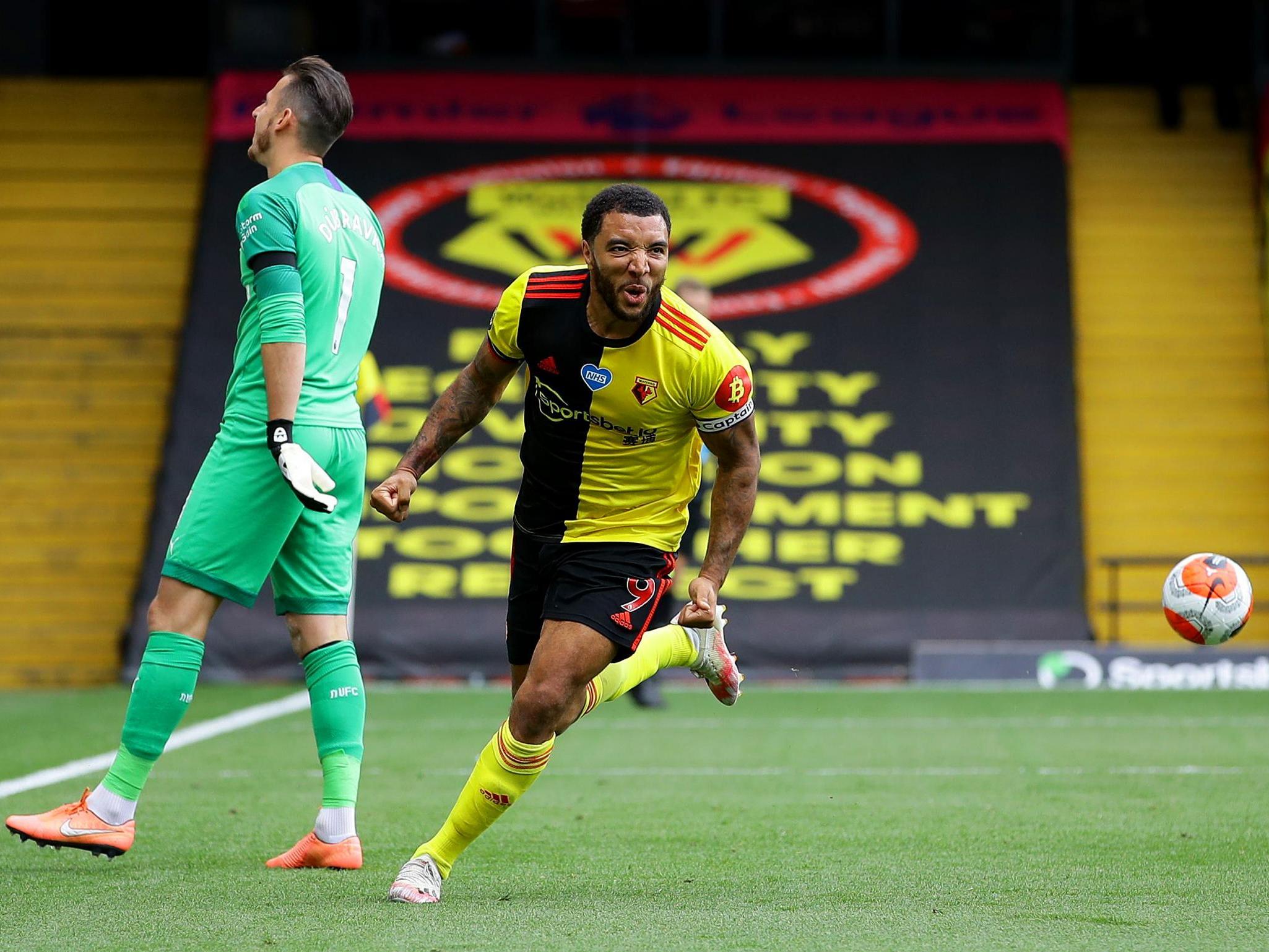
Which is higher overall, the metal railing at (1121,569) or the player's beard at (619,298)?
the player's beard at (619,298)

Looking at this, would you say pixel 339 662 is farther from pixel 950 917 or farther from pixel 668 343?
pixel 950 917

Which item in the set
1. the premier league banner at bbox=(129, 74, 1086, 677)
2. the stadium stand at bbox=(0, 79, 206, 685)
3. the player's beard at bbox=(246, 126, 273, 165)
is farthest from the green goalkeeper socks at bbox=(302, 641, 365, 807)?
the stadium stand at bbox=(0, 79, 206, 685)

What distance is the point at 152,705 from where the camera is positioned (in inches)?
193

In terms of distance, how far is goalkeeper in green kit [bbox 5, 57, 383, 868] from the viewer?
4.82 metres

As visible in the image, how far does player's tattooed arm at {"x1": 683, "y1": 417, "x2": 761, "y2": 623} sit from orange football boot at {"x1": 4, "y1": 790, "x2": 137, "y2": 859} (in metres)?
1.79

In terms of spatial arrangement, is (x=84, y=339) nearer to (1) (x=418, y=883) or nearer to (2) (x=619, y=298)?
(2) (x=619, y=298)

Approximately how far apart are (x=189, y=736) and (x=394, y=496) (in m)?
4.91

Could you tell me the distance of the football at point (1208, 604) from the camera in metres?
6.05

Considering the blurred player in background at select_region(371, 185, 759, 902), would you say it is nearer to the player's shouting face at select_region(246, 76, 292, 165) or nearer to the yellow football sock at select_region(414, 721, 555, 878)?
the yellow football sock at select_region(414, 721, 555, 878)

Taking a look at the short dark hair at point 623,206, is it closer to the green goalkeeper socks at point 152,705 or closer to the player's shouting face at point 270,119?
the player's shouting face at point 270,119

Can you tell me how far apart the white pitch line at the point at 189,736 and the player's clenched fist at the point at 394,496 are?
90.4 inches

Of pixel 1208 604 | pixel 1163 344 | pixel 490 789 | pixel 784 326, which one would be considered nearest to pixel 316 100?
pixel 490 789

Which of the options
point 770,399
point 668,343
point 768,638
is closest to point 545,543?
point 668,343

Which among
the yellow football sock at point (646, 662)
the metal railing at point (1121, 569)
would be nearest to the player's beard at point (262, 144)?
the yellow football sock at point (646, 662)
